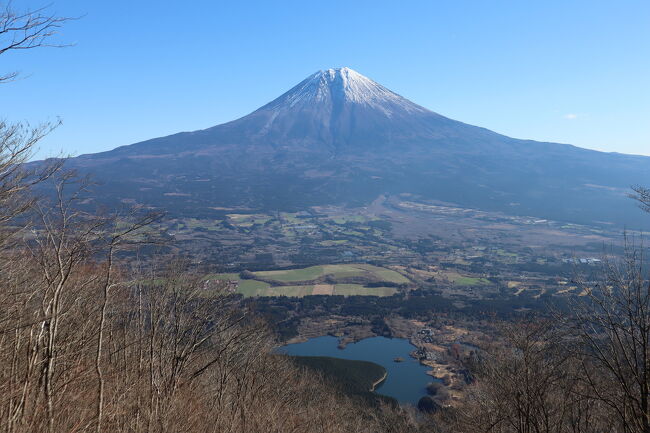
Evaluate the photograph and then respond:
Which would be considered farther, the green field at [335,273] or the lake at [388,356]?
the green field at [335,273]

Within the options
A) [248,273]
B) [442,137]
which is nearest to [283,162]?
[442,137]

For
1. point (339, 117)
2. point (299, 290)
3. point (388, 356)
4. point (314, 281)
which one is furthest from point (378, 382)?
point (339, 117)

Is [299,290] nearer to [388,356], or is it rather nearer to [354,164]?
[388,356]

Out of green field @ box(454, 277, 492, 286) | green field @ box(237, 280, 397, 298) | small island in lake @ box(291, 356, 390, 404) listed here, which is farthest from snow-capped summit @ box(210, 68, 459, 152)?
small island in lake @ box(291, 356, 390, 404)

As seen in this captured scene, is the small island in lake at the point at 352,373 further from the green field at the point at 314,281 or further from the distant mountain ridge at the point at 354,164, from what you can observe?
the distant mountain ridge at the point at 354,164

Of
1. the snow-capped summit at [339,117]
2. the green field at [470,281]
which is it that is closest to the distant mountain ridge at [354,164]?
the snow-capped summit at [339,117]

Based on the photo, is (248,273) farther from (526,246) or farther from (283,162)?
(283,162)

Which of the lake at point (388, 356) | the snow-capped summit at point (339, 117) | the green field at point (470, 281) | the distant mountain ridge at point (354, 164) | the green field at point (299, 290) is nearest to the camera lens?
the lake at point (388, 356)
